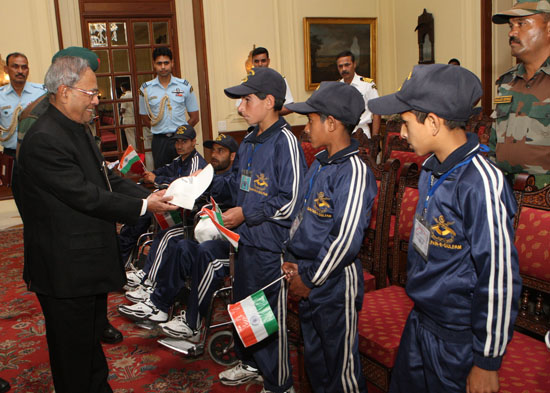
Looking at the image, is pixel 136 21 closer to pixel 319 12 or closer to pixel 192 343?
pixel 319 12

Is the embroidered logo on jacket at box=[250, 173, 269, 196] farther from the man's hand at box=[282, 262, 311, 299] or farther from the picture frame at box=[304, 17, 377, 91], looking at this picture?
the picture frame at box=[304, 17, 377, 91]

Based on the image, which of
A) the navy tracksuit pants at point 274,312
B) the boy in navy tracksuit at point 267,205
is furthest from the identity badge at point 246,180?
the navy tracksuit pants at point 274,312

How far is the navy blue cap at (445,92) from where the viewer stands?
55.8 inches

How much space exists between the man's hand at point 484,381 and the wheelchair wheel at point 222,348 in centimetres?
167

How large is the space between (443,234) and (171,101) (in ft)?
16.2

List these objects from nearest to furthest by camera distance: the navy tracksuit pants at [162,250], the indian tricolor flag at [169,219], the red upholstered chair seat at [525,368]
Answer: the red upholstered chair seat at [525,368] < the navy tracksuit pants at [162,250] < the indian tricolor flag at [169,219]

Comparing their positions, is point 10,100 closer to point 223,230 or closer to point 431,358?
point 223,230

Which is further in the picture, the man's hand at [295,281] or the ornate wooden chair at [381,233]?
the ornate wooden chair at [381,233]

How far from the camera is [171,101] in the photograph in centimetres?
590

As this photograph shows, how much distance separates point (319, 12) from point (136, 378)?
659 centimetres

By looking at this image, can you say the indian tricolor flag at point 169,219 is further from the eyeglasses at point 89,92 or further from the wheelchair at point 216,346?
the eyeglasses at point 89,92

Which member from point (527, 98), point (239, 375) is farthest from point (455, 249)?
point (527, 98)

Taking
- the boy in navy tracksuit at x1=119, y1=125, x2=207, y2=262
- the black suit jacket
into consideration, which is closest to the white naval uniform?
the boy in navy tracksuit at x1=119, y1=125, x2=207, y2=262

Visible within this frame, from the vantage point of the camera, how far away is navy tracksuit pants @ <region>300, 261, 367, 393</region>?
77.0 inches
